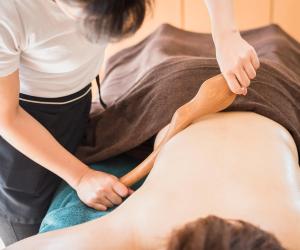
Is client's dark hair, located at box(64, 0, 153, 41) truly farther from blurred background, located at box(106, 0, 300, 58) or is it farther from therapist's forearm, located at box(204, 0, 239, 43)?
blurred background, located at box(106, 0, 300, 58)

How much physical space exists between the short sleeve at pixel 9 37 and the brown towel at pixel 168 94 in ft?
1.01

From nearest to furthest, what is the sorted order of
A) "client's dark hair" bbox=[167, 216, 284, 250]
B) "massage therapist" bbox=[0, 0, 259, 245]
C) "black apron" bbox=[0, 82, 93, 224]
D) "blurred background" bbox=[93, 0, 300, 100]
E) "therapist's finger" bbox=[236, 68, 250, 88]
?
"client's dark hair" bbox=[167, 216, 284, 250] → "massage therapist" bbox=[0, 0, 259, 245] → "therapist's finger" bbox=[236, 68, 250, 88] → "black apron" bbox=[0, 82, 93, 224] → "blurred background" bbox=[93, 0, 300, 100]

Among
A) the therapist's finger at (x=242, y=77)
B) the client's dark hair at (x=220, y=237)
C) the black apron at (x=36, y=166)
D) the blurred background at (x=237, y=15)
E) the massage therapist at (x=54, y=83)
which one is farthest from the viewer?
the blurred background at (x=237, y=15)

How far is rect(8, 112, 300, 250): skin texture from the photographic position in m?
0.68

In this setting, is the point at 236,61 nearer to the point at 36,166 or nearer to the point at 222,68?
the point at 222,68

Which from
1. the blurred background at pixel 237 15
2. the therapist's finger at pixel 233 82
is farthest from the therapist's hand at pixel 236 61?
the blurred background at pixel 237 15

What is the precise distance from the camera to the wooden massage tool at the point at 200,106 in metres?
0.84

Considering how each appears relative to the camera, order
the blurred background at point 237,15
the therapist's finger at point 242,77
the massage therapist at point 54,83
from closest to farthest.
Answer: the massage therapist at point 54,83 < the therapist's finger at point 242,77 < the blurred background at point 237,15

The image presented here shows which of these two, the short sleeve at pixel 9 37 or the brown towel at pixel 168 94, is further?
the brown towel at pixel 168 94

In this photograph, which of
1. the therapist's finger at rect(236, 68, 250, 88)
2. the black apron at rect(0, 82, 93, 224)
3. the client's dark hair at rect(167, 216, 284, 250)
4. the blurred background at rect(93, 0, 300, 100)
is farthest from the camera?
the blurred background at rect(93, 0, 300, 100)

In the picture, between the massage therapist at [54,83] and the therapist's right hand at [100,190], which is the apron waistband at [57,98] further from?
the therapist's right hand at [100,190]

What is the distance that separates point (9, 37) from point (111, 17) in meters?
0.20

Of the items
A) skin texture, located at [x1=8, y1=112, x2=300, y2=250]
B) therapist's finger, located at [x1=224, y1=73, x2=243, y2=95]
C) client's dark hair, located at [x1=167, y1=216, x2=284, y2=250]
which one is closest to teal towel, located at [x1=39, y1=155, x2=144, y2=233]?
skin texture, located at [x1=8, y1=112, x2=300, y2=250]

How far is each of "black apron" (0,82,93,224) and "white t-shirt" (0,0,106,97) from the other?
0.03 meters
